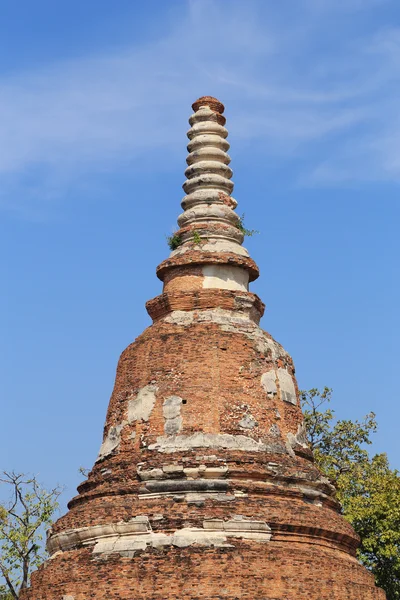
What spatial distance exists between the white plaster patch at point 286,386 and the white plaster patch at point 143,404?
207 centimetres

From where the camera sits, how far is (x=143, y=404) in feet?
48.4

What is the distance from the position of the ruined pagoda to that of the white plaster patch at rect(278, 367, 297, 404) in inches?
1.2

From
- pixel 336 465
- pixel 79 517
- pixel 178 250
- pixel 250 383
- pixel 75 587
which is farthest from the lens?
pixel 336 465

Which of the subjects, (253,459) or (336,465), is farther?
(336,465)

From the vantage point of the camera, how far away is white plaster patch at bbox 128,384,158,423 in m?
14.6

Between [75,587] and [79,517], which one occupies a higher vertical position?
[79,517]

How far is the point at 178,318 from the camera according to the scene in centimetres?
1578

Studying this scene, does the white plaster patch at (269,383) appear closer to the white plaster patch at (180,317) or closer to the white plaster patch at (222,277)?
the white plaster patch at (180,317)

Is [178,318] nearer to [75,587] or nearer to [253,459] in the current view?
[253,459]

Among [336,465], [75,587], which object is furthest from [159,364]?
[336,465]

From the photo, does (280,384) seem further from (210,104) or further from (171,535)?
(210,104)

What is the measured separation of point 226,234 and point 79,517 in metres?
5.97

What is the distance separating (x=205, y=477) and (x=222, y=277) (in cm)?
426

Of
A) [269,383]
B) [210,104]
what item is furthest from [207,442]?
[210,104]
